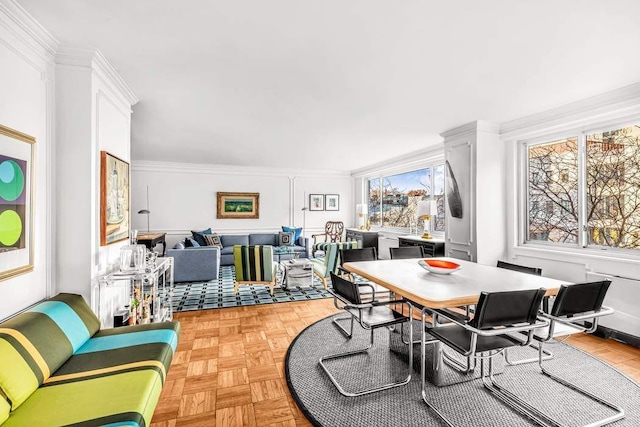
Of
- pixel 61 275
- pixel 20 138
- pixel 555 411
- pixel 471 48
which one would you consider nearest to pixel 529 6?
pixel 471 48

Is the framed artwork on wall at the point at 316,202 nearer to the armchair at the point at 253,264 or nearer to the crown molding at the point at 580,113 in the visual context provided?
the armchair at the point at 253,264

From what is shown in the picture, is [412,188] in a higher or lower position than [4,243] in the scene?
higher

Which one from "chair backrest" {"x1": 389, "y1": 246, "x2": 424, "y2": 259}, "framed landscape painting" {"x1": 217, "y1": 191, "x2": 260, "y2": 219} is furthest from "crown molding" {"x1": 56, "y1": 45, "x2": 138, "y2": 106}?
"framed landscape painting" {"x1": 217, "y1": 191, "x2": 260, "y2": 219}

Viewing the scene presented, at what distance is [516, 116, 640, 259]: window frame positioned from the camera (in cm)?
312

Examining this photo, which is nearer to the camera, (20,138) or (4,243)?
(4,243)

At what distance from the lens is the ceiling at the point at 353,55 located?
5.73 ft

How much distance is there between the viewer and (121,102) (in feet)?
9.37

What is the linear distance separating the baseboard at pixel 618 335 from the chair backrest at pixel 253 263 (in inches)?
149

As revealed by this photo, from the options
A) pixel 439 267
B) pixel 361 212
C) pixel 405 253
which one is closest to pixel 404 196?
pixel 361 212

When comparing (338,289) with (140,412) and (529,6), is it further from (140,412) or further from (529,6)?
(529,6)

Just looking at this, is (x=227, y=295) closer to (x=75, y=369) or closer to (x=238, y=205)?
(x=75, y=369)

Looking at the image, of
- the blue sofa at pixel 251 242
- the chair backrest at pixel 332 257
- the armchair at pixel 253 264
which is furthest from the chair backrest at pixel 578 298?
the blue sofa at pixel 251 242

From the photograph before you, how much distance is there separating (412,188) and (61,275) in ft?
19.3

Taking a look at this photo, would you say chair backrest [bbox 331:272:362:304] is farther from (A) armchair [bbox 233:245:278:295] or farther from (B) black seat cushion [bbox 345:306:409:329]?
(A) armchair [bbox 233:245:278:295]
